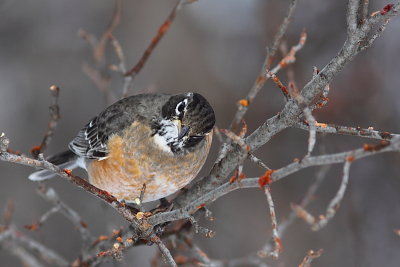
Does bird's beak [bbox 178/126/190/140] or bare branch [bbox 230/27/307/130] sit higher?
bare branch [bbox 230/27/307/130]

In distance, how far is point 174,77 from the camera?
28.7 ft

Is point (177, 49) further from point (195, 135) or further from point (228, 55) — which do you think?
point (195, 135)

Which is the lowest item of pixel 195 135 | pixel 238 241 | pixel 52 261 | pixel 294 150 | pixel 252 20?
pixel 52 261

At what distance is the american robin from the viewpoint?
3.90 m

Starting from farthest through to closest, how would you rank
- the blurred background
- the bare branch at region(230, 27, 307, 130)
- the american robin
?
the blurred background
the american robin
the bare branch at region(230, 27, 307, 130)

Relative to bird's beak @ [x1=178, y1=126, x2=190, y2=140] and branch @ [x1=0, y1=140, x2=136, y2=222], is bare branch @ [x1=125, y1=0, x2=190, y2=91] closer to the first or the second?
bird's beak @ [x1=178, y1=126, x2=190, y2=140]

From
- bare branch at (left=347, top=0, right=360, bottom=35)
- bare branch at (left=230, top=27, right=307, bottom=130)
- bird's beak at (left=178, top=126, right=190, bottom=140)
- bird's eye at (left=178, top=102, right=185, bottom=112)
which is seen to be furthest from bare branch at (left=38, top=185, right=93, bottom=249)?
bare branch at (left=347, top=0, right=360, bottom=35)

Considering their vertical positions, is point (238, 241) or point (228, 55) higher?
point (228, 55)

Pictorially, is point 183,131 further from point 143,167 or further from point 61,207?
point 61,207

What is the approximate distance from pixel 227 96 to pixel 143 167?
4.03 meters

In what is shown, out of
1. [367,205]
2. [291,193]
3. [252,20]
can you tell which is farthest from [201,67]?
[367,205]

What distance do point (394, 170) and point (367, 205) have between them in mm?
587

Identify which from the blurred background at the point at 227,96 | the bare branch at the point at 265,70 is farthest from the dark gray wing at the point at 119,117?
the blurred background at the point at 227,96

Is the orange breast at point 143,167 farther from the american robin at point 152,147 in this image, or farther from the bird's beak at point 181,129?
the bird's beak at point 181,129
